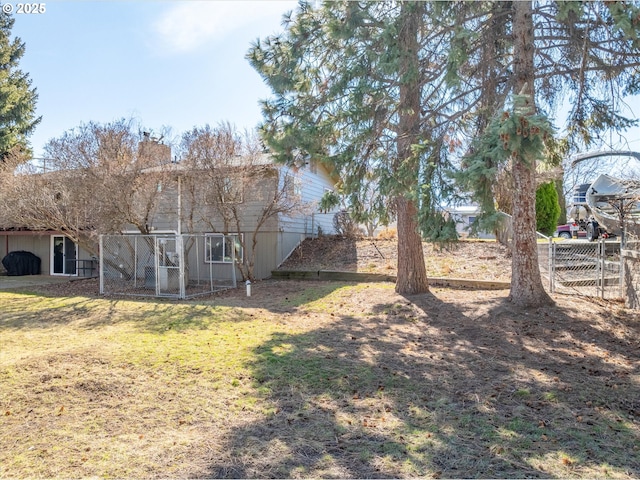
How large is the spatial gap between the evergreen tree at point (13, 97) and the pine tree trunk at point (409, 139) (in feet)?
61.7

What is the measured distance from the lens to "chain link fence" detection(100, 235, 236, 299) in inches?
477

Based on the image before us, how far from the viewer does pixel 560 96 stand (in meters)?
8.30

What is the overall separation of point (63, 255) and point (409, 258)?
1590 centimetres

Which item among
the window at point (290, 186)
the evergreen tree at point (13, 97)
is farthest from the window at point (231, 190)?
the evergreen tree at point (13, 97)

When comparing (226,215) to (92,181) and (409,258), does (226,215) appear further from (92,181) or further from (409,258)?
(409,258)

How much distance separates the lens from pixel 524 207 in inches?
286

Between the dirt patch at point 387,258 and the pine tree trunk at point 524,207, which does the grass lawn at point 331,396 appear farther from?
the dirt patch at point 387,258

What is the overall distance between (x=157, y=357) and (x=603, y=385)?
5.33m

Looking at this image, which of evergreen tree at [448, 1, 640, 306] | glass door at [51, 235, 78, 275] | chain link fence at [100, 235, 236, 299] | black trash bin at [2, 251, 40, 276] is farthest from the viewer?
glass door at [51, 235, 78, 275]

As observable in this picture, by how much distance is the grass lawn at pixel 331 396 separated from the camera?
304cm

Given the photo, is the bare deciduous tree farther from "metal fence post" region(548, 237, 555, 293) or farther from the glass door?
"metal fence post" region(548, 237, 555, 293)

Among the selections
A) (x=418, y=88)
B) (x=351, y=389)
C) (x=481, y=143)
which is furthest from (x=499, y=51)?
(x=351, y=389)

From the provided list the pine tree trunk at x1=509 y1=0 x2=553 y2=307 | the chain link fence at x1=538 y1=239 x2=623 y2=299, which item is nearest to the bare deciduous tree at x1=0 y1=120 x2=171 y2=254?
the pine tree trunk at x1=509 y1=0 x2=553 y2=307

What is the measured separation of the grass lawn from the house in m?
4.24
